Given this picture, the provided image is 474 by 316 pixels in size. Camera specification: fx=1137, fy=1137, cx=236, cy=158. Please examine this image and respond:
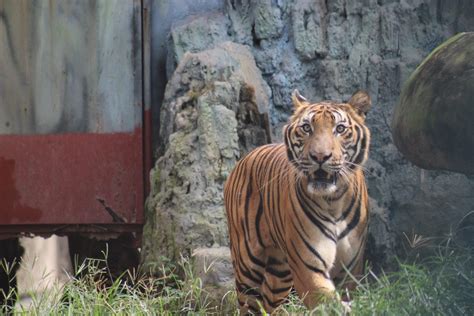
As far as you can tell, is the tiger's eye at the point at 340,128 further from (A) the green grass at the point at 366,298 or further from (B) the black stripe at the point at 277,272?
(B) the black stripe at the point at 277,272


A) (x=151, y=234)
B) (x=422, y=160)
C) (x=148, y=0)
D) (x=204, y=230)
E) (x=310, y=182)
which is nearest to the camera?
(x=422, y=160)

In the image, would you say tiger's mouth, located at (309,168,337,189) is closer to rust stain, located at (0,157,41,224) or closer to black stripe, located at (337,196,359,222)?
black stripe, located at (337,196,359,222)

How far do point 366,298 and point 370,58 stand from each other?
302cm

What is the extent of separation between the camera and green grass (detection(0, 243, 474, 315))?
4.95m

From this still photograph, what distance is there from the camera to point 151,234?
26.4 ft

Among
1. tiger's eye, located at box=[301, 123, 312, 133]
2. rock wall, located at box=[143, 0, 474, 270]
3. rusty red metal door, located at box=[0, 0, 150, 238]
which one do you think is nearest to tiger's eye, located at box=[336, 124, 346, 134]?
tiger's eye, located at box=[301, 123, 312, 133]

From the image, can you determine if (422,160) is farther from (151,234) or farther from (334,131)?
(151,234)

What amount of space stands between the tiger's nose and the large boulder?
478mm

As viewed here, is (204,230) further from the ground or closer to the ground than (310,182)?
closer to the ground

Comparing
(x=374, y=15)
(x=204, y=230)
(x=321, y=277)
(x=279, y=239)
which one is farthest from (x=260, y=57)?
(x=321, y=277)

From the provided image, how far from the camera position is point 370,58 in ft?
26.2

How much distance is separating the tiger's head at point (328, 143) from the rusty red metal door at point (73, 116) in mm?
2877

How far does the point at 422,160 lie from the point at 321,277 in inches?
35.9

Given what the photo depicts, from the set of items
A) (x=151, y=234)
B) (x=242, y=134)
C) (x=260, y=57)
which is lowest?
(x=151, y=234)
